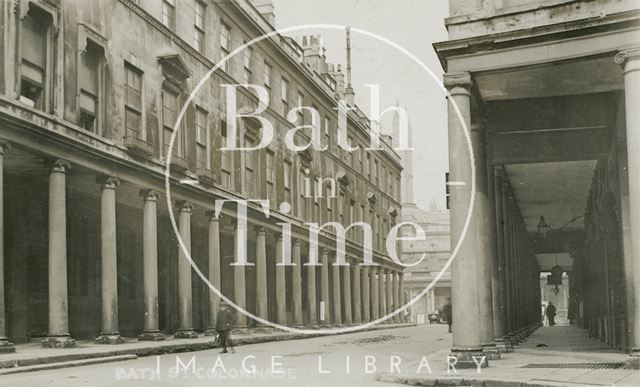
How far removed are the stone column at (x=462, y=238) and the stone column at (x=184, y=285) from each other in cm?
1351

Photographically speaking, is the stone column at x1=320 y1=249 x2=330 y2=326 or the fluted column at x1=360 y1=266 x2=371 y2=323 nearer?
the stone column at x1=320 y1=249 x2=330 y2=326

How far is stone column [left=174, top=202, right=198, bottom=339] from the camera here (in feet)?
83.6

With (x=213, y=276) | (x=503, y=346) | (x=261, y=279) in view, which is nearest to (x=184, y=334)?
(x=213, y=276)

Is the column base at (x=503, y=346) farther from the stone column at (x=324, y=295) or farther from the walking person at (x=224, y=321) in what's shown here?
the stone column at (x=324, y=295)

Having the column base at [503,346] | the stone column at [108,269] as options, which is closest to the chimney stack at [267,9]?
the stone column at [108,269]

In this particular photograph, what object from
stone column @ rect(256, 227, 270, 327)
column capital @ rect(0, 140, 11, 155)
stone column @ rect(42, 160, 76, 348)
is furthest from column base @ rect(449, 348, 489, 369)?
stone column @ rect(256, 227, 270, 327)

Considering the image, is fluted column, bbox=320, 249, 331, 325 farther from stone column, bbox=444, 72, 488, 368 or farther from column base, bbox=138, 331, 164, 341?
stone column, bbox=444, 72, 488, 368

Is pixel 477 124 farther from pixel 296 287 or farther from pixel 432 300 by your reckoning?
pixel 432 300

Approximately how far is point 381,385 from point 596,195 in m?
14.0

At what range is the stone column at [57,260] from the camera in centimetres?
1886

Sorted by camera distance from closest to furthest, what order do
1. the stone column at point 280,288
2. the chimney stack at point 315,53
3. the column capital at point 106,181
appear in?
the column capital at point 106,181 → the stone column at point 280,288 → the chimney stack at point 315,53

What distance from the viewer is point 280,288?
34250 mm

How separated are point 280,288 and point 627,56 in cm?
2334

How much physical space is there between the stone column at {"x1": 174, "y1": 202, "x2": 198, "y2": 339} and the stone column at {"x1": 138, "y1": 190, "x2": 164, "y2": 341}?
75.4 inches
